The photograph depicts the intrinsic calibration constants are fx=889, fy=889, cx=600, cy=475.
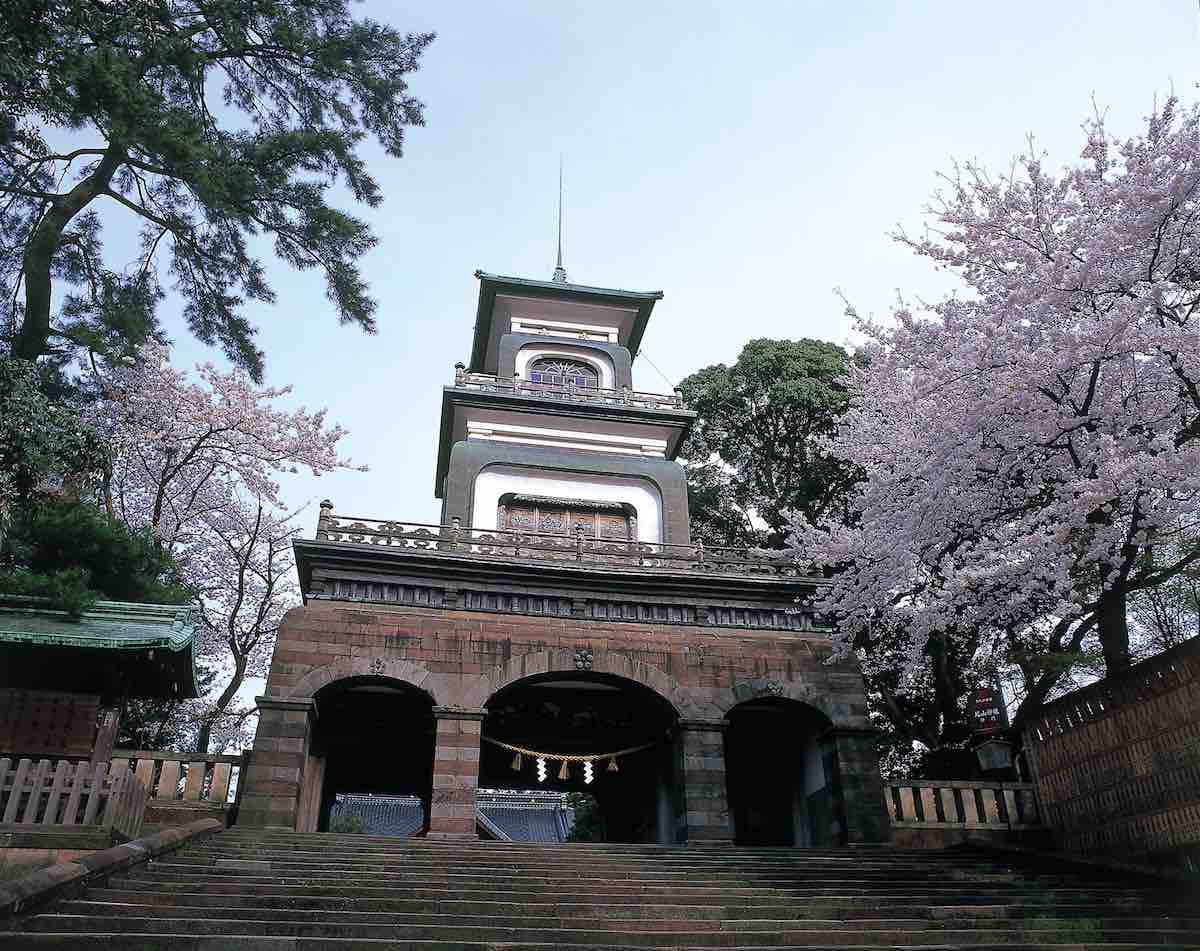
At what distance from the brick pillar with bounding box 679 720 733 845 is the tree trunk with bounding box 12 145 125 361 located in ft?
40.7

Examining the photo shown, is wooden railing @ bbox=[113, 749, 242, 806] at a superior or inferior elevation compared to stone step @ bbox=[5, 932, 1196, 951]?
superior

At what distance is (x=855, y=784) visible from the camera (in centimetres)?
1616

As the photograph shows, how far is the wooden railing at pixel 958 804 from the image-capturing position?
50.2 ft

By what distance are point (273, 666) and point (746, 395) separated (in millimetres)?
18053

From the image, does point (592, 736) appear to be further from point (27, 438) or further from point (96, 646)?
point (27, 438)

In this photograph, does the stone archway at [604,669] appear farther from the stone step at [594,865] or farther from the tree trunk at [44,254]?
the tree trunk at [44,254]

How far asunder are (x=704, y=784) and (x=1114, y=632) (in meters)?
7.15

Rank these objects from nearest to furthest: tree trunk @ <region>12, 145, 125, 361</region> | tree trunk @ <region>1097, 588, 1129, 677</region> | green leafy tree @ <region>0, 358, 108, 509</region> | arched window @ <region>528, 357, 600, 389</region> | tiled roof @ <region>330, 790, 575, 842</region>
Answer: green leafy tree @ <region>0, 358, 108, 509</region> < tree trunk @ <region>1097, 588, 1129, 677</region> < tree trunk @ <region>12, 145, 125, 361</region> < arched window @ <region>528, 357, 600, 389</region> < tiled roof @ <region>330, 790, 575, 842</region>

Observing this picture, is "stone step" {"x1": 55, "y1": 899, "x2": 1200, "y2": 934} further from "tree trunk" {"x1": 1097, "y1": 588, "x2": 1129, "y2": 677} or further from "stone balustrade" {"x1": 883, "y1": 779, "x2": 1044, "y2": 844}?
"stone balustrade" {"x1": 883, "y1": 779, "x2": 1044, "y2": 844}

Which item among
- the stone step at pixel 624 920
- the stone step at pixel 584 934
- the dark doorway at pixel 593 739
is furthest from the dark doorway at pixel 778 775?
the stone step at pixel 584 934

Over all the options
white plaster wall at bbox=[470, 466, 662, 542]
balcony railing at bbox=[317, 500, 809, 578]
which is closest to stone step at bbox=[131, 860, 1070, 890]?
balcony railing at bbox=[317, 500, 809, 578]

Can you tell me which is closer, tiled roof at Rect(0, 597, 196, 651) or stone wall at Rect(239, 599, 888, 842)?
tiled roof at Rect(0, 597, 196, 651)

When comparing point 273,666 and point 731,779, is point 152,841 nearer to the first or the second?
point 273,666

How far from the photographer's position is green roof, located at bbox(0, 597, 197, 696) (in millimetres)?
12172
